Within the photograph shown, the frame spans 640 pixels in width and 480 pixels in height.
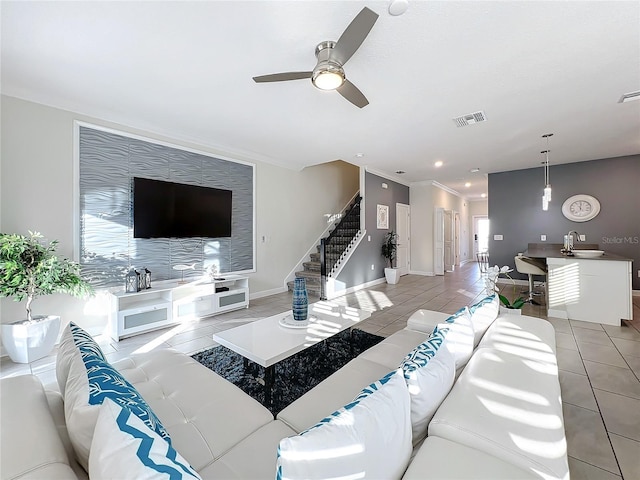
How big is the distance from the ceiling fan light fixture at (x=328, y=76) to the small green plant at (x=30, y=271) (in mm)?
3065

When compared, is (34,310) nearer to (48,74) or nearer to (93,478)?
(48,74)

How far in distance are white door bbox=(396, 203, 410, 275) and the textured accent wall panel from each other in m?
4.84

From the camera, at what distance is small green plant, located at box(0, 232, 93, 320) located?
2.50 metres

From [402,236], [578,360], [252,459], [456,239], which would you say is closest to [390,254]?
[402,236]

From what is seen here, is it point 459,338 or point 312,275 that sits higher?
point 459,338

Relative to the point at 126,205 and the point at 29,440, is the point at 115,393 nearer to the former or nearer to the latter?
the point at 29,440

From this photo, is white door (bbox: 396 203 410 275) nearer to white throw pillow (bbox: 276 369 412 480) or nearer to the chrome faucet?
the chrome faucet

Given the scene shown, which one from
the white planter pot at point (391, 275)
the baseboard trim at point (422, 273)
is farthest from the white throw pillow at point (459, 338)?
the baseboard trim at point (422, 273)

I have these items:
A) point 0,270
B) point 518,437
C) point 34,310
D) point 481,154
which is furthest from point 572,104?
point 34,310

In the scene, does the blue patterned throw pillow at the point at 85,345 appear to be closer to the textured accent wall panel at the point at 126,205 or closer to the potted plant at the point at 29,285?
the potted plant at the point at 29,285

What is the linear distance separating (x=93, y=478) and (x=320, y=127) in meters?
3.98

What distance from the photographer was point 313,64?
97.1 inches

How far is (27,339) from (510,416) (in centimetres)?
392

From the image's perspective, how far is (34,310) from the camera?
9.80 ft
